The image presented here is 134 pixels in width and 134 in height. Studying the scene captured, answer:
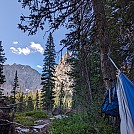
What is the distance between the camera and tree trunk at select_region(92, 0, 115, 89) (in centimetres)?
486

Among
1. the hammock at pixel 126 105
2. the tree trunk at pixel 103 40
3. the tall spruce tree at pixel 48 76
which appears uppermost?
the tall spruce tree at pixel 48 76

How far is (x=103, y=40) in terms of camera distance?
4973 mm

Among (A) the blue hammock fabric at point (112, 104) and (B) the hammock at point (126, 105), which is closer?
(B) the hammock at point (126, 105)

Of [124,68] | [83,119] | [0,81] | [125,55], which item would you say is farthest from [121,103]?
[0,81]

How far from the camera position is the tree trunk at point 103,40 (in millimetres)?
4863

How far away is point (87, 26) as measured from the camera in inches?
218

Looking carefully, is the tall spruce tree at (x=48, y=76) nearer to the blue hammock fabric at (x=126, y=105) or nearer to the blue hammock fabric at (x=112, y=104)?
the blue hammock fabric at (x=112, y=104)

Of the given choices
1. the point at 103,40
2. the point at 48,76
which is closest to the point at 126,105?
the point at 103,40

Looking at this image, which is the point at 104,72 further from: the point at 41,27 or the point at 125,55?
the point at 125,55

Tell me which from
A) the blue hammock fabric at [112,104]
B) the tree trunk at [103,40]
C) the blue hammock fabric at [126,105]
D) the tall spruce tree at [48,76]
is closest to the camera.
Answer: the blue hammock fabric at [126,105]

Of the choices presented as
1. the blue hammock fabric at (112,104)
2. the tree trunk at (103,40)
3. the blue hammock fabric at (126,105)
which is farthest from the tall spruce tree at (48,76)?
the blue hammock fabric at (126,105)

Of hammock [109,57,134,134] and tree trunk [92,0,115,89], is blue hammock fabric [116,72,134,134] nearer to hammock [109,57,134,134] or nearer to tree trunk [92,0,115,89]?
hammock [109,57,134,134]

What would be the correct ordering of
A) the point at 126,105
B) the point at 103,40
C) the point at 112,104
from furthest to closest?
the point at 103,40 → the point at 112,104 → the point at 126,105

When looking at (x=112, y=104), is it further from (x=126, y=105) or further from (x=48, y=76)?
(x=48, y=76)
